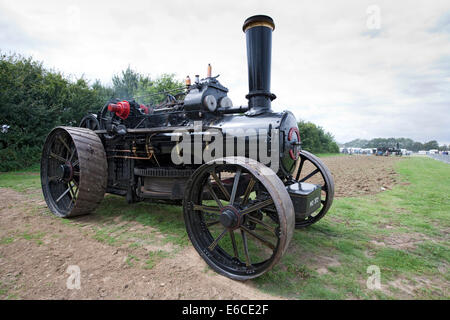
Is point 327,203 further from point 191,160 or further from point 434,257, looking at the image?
point 191,160

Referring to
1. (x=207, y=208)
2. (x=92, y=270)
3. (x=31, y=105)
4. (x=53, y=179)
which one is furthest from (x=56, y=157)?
(x=31, y=105)

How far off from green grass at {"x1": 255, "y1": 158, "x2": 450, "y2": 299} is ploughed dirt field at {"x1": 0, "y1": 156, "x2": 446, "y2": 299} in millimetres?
157

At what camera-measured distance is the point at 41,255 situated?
9.62 ft

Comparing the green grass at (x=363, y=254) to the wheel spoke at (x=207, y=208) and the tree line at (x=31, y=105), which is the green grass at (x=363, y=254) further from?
the tree line at (x=31, y=105)

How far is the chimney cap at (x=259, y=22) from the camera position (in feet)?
11.1

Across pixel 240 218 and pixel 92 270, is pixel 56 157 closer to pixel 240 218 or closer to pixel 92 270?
pixel 92 270

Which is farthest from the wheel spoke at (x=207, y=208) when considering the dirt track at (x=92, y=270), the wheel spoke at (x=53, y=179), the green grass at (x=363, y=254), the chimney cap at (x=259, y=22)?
the wheel spoke at (x=53, y=179)

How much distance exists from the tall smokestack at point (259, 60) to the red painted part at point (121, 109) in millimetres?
2262

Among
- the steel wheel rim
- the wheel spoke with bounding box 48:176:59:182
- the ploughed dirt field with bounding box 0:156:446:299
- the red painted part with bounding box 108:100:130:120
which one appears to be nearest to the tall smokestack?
the ploughed dirt field with bounding box 0:156:446:299

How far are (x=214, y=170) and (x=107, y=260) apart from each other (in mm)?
1624

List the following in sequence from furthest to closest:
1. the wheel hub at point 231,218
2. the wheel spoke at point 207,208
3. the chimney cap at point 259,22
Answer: the chimney cap at point 259,22 → the wheel spoke at point 207,208 → the wheel hub at point 231,218

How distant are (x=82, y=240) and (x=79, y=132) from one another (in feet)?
6.13
